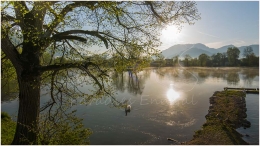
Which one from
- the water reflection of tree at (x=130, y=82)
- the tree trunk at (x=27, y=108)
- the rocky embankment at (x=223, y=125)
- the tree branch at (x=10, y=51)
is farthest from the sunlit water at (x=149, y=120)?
the tree branch at (x=10, y=51)

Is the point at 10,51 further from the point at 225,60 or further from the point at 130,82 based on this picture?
the point at 225,60

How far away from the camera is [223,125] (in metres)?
19.2

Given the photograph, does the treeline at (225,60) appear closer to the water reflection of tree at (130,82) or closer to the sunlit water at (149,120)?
the water reflection of tree at (130,82)

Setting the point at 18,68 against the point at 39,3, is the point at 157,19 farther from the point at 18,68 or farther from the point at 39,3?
the point at 18,68

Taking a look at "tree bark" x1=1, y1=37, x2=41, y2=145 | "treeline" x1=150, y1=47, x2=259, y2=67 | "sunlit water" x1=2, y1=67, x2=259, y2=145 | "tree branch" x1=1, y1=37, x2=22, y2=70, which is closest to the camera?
"tree branch" x1=1, y1=37, x2=22, y2=70

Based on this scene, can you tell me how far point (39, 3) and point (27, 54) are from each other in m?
1.74

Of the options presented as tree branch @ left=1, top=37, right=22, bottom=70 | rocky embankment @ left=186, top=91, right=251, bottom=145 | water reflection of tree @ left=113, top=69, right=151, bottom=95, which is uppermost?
tree branch @ left=1, top=37, right=22, bottom=70

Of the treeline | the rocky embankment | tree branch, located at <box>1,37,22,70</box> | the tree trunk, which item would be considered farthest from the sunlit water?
the treeline

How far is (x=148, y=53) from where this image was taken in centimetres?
674

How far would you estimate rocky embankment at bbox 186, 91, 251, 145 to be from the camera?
53.1 feet

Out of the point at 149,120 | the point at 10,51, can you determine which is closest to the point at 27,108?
the point at 10,51

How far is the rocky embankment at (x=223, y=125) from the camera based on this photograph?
53.1ft

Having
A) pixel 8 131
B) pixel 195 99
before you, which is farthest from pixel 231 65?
pixel 8 131

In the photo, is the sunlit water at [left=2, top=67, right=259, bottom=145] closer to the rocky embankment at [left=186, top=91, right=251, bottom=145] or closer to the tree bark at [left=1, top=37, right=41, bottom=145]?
the rocky embankment at [left=186, top=91, right=251, bottom=145]
